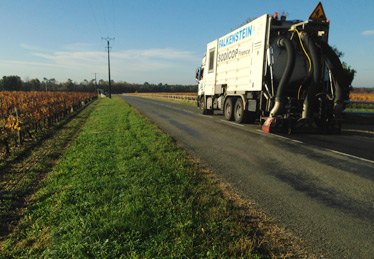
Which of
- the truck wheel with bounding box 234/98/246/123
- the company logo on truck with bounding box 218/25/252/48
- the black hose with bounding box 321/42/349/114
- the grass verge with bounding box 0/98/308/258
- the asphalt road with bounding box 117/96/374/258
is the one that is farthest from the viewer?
the truck wheel with bounding box 234/98/246/123

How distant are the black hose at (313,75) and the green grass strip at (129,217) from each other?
19.7 ft

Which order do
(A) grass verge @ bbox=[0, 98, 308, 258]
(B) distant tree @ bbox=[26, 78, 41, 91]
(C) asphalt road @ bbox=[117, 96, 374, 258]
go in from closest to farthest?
(A) grass verge @ bbox=[0, 98, 308, 258] → (C) asphalt road @ bbox=[117, 96, 374, 258] → (B) distant tree @ bbox=[26, 78, 41, 91]

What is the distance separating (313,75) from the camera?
8.47 metres

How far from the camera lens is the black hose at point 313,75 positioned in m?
8.41

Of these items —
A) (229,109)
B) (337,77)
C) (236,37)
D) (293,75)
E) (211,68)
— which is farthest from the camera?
(211,68)

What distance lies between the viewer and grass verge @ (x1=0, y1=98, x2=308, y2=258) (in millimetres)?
2367

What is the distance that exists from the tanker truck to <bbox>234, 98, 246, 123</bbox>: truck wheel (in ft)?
1.49

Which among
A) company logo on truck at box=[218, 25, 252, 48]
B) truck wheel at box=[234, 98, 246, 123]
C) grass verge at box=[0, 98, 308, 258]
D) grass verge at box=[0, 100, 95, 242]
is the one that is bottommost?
grass verge at box=[0, 100, 95, 242]

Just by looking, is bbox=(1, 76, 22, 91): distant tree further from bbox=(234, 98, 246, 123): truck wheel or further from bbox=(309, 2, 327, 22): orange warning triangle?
bbox=(309, 2, 327, 22): orange warning triangle

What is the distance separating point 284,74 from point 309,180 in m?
5.24

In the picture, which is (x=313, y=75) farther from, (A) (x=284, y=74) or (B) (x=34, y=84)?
(B) (x=34, y=84)

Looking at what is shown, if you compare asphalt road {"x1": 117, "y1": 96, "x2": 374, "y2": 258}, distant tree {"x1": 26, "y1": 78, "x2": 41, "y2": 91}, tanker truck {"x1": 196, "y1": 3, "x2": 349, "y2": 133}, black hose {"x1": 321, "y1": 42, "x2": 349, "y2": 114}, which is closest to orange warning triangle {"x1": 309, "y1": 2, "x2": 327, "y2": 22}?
tanker truck {"x1": 196, "y1": 3, "x2": 349, "y2": 133}

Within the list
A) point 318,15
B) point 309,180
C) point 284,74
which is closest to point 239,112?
point 284,74

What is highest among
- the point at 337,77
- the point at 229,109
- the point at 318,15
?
the point at 318,15
